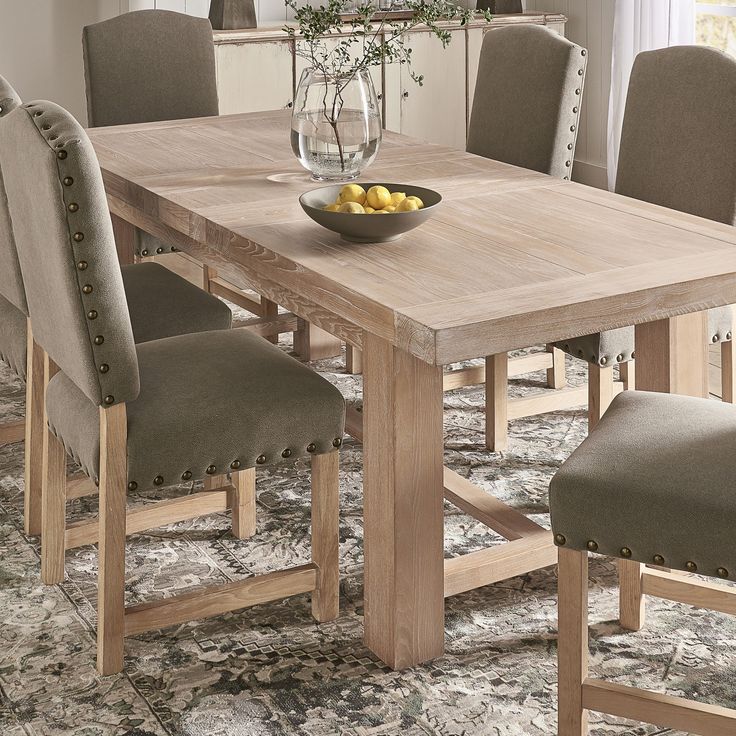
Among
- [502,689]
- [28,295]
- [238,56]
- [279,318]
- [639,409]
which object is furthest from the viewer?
[238,56]

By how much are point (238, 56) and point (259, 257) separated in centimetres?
315

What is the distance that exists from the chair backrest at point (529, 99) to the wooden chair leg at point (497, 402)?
1.75ft

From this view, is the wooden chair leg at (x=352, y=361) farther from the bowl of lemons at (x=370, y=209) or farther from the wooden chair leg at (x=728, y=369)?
the bowl of lemons at (x=370, y=209)

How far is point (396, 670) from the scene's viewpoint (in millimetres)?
2109

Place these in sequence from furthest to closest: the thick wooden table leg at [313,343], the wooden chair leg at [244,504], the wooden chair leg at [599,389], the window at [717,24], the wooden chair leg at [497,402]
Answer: the window at [717,24] → the thick wooden table leg at [313,343] → the wooden chair leg at [497,402] → the wooden chair leg at [599,389] → the wooden chair leg at [244,504]

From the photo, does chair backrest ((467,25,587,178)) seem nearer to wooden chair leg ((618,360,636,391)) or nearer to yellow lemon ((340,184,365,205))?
wooden chair leg ((618,360,636,391))

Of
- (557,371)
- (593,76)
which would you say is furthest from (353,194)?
(593,76)

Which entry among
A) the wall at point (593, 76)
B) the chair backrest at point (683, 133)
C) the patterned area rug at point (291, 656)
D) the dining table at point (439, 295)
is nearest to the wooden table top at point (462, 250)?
the dining table at point (439, 295)

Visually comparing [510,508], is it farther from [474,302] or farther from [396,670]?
[474,302]

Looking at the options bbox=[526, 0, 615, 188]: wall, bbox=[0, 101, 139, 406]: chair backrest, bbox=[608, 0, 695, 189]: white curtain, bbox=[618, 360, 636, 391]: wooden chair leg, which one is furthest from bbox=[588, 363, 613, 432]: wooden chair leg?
bbox=[526, 0, 615, 188]: wall

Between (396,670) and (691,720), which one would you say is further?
(396,670)

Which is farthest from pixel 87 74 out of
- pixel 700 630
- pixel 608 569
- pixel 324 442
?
pixel 700 630

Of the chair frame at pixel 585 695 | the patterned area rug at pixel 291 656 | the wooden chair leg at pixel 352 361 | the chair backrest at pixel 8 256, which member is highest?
the chair backrest at pixel 8 256

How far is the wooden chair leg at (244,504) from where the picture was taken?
2586mm
